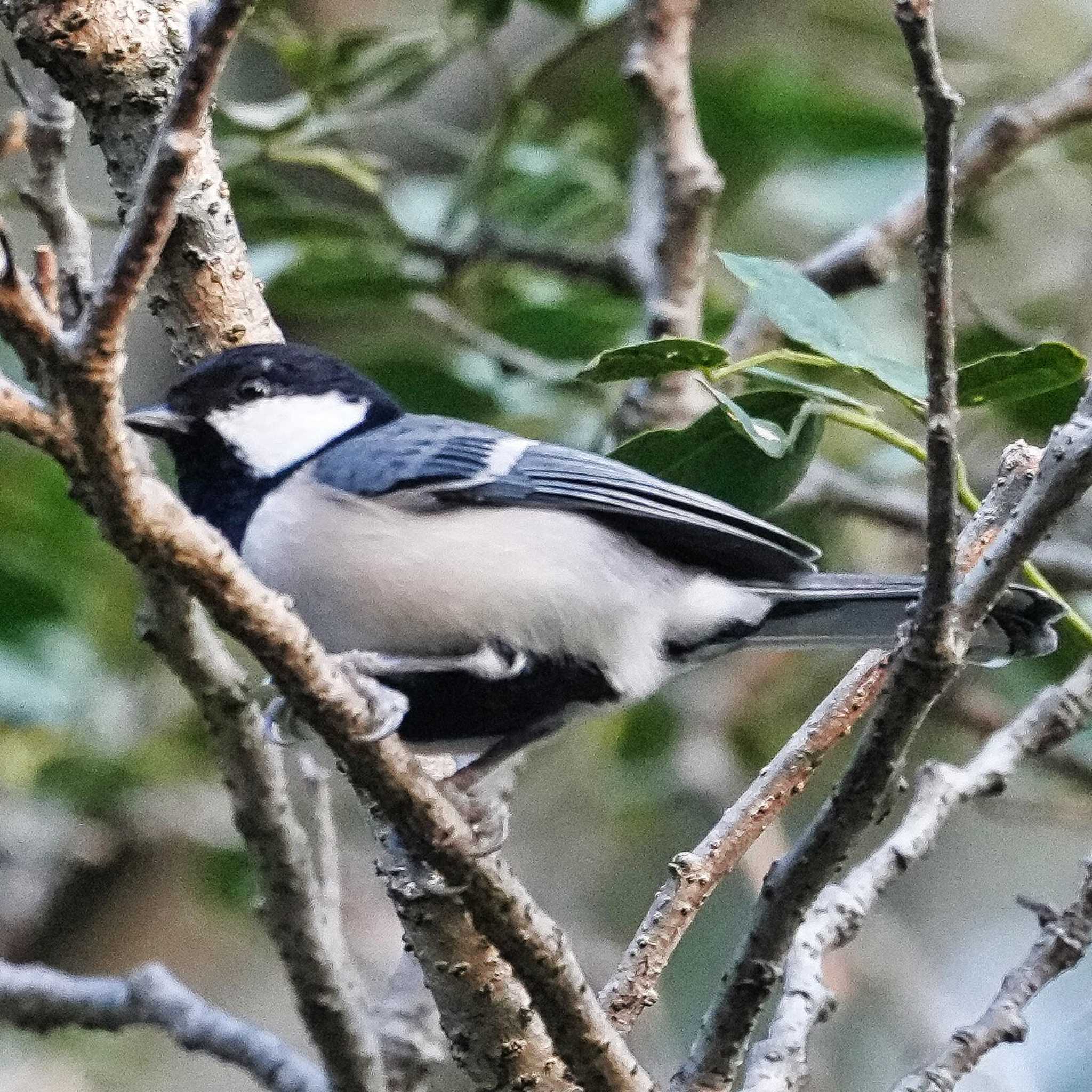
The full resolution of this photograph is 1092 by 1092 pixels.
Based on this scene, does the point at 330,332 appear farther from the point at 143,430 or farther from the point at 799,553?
the point at 799,553

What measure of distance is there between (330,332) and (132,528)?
7.96 ft

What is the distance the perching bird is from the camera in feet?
5.22

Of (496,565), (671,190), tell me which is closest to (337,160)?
(671,190)

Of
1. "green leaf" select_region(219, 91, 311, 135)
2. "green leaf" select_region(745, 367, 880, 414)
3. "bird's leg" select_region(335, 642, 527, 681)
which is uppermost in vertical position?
"green leaf" select_region(219, 91, 311, 135)

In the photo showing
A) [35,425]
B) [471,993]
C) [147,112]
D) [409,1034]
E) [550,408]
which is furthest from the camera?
[550,408]

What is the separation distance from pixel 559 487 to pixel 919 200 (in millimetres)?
1024

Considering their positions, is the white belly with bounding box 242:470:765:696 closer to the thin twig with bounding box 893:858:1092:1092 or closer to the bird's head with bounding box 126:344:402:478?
the bird's head with bounding box 126:344:402:478

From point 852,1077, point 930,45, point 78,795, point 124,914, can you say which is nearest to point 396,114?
point 78,795

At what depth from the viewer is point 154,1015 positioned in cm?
186

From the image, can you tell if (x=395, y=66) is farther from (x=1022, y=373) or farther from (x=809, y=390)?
(x=1022, y=373)

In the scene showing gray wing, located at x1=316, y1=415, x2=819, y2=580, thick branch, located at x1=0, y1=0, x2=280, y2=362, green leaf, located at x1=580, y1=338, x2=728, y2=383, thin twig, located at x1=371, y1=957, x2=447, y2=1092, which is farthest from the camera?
thin twig, located at x1=371, y1=957, x2=447, y2=1092

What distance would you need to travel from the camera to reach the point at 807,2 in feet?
11.0

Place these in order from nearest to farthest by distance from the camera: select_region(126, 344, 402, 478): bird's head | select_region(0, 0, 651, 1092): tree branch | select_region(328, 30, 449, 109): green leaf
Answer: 1. select_region(0, 0, 651, 1092): tree branch
2. select_region(126, 344, 402, 478): bird's head
3. select_region(328, 30, 449, 109): green leaf

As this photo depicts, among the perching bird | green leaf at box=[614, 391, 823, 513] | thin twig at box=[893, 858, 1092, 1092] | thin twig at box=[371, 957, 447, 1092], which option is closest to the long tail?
the perching bird
